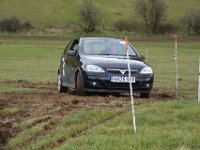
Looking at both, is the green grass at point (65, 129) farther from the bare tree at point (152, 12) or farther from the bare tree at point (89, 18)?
the bare tree at point (89, 18)

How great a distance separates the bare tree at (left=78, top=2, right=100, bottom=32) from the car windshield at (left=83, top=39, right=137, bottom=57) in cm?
7373

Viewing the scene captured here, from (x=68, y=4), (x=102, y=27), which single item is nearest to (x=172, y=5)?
(x=68, y=4)

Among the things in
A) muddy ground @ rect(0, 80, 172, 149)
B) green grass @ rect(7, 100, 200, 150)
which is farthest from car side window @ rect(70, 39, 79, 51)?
green grass @ rect(7, 100, 200, 150)

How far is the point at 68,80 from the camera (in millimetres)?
15828

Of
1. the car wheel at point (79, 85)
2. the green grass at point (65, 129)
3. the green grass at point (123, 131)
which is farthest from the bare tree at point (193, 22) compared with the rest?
the green grass at point (65, 129)

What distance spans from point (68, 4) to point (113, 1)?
9456 mm

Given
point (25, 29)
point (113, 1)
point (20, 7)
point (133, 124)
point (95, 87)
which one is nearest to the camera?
point (133, 124)

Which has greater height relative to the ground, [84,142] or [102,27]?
[84,142]

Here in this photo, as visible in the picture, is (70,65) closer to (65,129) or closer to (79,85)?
(79,85)

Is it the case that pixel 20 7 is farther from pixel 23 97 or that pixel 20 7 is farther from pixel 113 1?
pixel 23 97

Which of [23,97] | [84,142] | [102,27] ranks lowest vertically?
[102,27]

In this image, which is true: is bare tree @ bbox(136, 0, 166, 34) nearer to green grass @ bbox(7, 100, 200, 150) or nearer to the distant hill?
the distant hill

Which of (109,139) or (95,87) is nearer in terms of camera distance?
(109,139)

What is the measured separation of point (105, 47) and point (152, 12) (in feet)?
257
